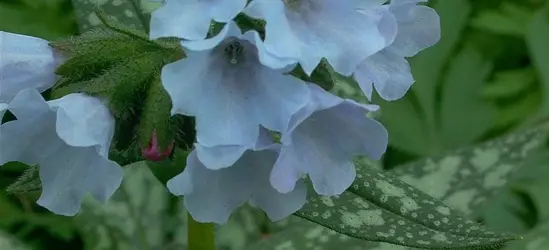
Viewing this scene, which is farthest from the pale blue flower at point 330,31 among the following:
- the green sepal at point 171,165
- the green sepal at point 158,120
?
the green sepal at point 171,165

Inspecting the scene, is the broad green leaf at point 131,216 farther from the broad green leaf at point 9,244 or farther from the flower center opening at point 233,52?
the flower center opening at point 233,52

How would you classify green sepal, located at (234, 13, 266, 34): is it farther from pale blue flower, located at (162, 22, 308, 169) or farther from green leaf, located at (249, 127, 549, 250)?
green leaf, located at (249, 127, 549, 250)

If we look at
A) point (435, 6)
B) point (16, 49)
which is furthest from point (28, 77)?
point (435, 6)

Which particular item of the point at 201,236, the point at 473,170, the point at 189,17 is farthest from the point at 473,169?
the point at 189,17

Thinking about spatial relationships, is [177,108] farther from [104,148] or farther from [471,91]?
[471,91]

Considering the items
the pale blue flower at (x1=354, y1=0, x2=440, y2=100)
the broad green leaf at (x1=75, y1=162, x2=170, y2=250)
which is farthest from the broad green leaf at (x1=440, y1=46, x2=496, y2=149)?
the pale blue flower at (x1=354, y1=0, x2=440, y2=100)
